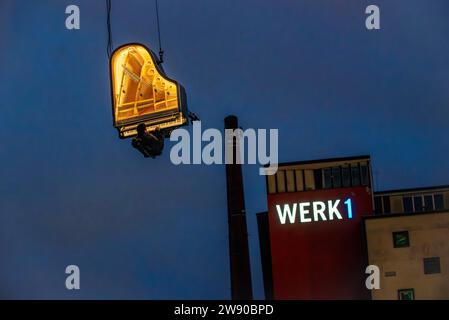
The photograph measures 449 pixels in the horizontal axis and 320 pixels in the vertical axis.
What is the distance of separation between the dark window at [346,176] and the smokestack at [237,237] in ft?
26.1

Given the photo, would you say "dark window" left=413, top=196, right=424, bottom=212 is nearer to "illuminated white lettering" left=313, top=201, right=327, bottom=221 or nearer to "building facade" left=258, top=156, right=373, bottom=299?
"building facade" left=258, top=156, right=373, bottom=299

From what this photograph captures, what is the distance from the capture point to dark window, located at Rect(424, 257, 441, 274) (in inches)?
1956

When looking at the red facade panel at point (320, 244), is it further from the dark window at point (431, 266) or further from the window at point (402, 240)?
the dark window at point (431, 266)

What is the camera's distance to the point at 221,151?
52.2 metres

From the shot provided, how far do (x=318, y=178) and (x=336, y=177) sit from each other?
1.09 m

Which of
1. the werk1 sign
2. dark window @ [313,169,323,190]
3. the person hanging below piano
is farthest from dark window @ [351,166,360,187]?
the person hanging below piano

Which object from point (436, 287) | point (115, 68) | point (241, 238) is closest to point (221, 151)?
point (241, 238)

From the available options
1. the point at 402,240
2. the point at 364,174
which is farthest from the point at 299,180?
the point at 402,240

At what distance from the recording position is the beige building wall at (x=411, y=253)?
49.5 meters

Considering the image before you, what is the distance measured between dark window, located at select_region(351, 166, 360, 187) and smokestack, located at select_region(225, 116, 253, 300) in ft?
27.3
